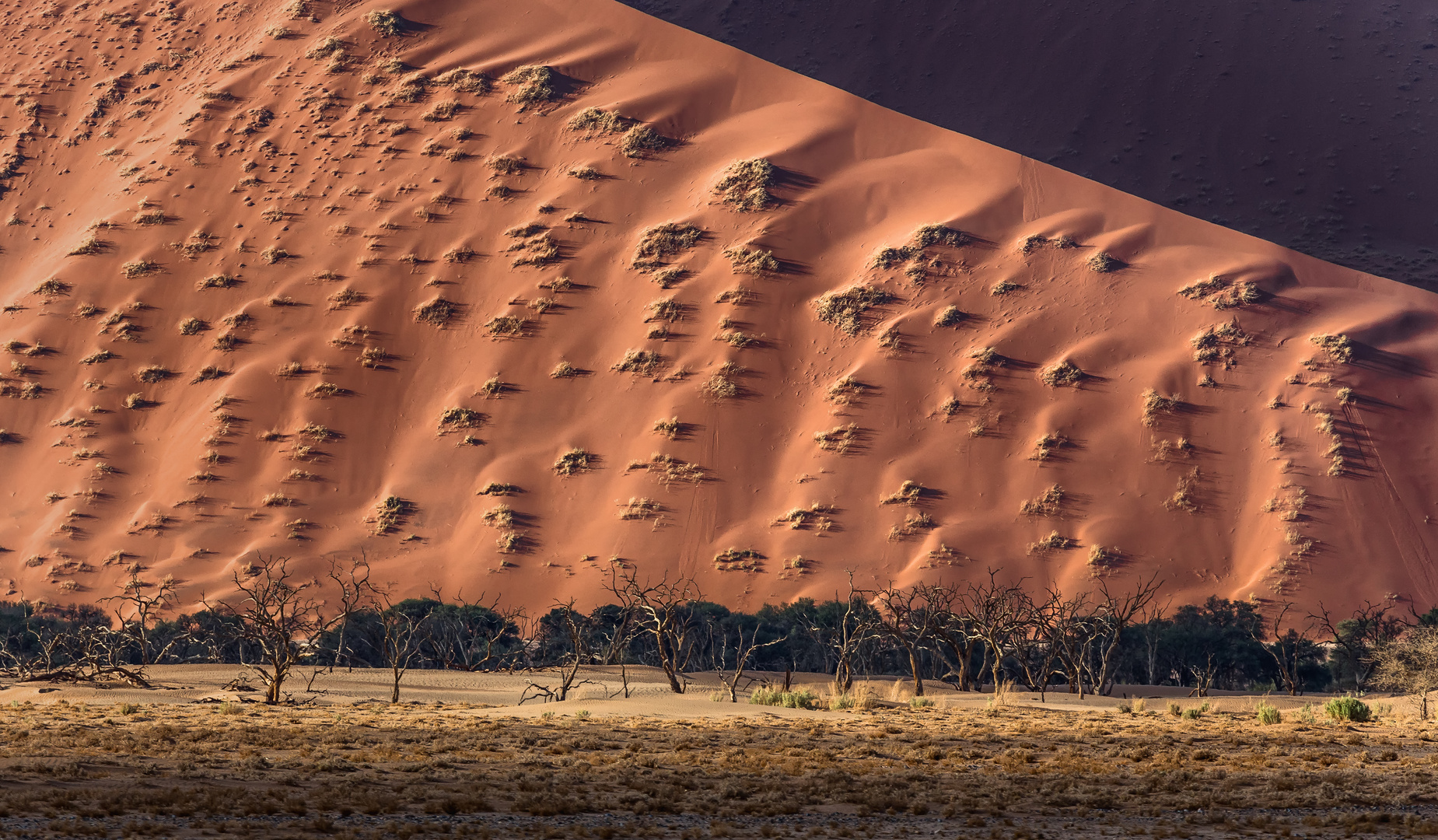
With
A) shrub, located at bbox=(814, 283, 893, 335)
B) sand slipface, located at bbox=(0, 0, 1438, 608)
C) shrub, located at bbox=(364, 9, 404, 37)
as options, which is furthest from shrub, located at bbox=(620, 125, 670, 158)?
shrub, located at bbox=(364, 9, 404, 37)

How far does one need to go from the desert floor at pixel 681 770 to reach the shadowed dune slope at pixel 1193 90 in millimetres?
56274

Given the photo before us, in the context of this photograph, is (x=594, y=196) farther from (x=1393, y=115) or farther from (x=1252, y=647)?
(x=1393, y=115)

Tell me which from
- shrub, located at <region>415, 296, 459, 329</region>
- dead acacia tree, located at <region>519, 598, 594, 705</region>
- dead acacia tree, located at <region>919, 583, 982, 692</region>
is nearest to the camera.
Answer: dead acacia tree, located at <region>519, 598, 594, 705</region>

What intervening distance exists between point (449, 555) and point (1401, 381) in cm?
3288

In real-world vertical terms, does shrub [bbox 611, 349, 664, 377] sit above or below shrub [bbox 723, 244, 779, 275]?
below

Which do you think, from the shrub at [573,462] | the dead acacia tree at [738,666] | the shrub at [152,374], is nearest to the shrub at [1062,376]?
the dead acacia tree at [738,666]

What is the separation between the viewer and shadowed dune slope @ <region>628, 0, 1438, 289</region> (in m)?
69.2

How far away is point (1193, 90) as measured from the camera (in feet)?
250

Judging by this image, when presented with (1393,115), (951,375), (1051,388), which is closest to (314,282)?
(951,375)

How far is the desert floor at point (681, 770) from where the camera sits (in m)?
10.2

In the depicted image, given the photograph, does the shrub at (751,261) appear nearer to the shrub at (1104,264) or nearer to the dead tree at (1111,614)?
the shrub at (1104,264)

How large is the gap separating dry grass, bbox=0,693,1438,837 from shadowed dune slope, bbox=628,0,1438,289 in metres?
56.6

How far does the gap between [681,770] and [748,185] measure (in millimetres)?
37040

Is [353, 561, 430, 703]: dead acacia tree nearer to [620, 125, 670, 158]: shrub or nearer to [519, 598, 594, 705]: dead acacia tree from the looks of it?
[519, 598, 594, 705]: dead acacia tree
